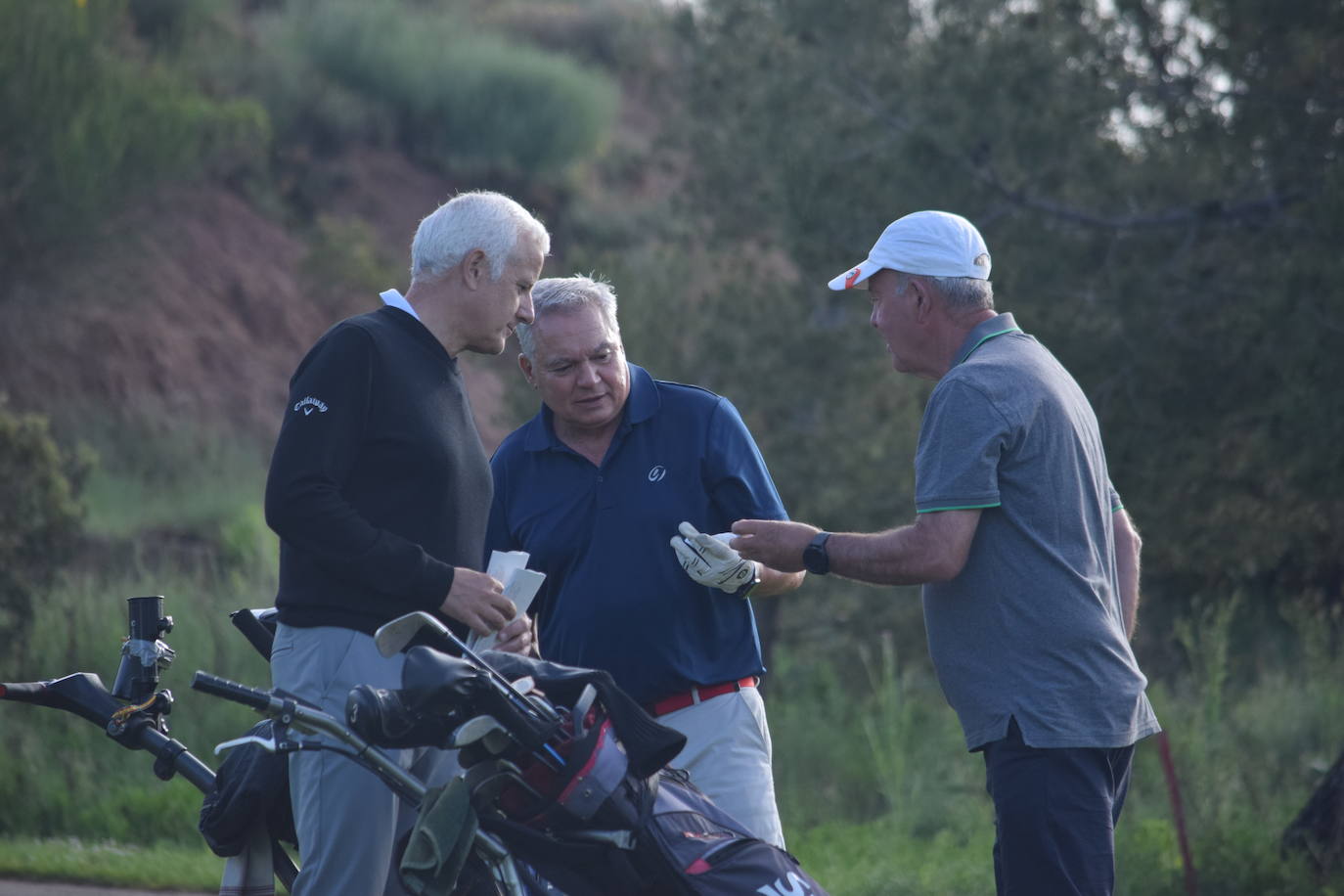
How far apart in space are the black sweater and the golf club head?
597 millimetres

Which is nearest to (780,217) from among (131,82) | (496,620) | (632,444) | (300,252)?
(632,444)

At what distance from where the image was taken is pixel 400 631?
9.96 feet

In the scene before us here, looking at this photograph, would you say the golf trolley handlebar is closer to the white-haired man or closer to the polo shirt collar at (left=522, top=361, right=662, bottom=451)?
the white-haired man

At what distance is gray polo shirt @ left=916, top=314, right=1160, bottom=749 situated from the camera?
140 inches

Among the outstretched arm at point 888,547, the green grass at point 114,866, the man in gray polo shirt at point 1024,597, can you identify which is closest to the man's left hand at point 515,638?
the outstretched arm at point 888,547

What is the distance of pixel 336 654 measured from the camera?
12.1 feet

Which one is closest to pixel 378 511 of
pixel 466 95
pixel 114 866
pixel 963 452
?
pixel 963 452

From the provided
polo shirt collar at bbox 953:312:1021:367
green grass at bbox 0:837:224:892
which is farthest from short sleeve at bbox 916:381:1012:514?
green grass at bbox 0:837:224:892

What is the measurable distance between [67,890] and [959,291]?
17.0ft

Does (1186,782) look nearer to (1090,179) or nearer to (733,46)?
(1090,179)

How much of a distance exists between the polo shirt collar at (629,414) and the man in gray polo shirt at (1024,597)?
82 cm

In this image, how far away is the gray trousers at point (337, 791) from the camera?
144 inches

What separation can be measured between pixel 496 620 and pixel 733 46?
12255 millimetres

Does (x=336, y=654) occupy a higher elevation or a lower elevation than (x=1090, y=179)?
lower
